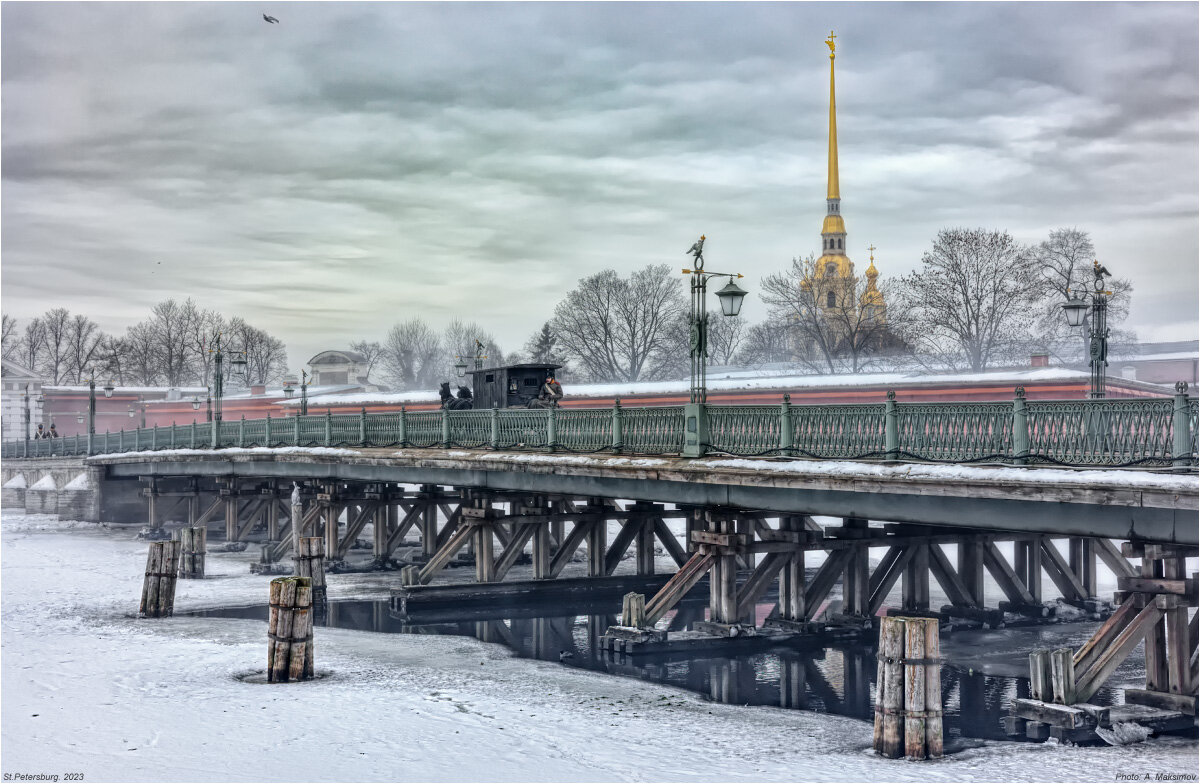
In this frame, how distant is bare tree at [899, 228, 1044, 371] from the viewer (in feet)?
190

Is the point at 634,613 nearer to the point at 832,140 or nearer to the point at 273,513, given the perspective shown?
the point at 273,513

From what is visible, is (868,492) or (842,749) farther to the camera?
(868,492)

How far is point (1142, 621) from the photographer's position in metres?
14.3

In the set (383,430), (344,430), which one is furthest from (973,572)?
(344,430)

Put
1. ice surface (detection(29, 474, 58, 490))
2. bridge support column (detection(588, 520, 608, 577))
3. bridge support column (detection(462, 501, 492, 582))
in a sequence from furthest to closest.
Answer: ice surface (detection(29, 474, 58, 490)) → bridge support column (detection(588, 520, 608, 577)) → bridge support column (detection(462, 501, 492, 582))

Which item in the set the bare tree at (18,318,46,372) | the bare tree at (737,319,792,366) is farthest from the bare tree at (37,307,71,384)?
the bare tree at (737,319,792,366)

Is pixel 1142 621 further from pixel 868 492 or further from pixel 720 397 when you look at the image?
pixel 720 397

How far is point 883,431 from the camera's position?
15656mm

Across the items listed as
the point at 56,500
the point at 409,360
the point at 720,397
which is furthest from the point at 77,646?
the point at 409,360

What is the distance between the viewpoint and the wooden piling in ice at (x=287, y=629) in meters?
16.6

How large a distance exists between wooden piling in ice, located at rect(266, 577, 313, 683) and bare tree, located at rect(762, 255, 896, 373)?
4397 centimetres

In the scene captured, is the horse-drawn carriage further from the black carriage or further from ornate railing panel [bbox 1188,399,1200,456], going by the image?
ornate railing panel [bbox 1188,399,1200,456]

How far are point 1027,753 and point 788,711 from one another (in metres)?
3.65

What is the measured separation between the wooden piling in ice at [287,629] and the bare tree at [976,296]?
1825 inches
